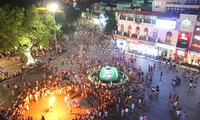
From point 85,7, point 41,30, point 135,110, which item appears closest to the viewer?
point 135,110

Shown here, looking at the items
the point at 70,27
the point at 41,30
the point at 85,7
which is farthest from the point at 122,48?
the point at 85,7

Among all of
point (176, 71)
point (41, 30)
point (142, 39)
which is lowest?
point (176, 71)

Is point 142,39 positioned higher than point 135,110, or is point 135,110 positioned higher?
point 142,39

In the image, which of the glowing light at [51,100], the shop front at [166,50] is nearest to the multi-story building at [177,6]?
the shop front at [166,50]

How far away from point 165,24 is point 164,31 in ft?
5.13

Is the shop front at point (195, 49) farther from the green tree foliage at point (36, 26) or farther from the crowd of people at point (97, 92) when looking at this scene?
the green tree foliage at point (36, 26)

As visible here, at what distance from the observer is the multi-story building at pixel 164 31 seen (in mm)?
38562

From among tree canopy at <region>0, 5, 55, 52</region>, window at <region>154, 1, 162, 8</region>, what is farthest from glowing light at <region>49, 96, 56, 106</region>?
window at <region>154, 1, 162, 8</region>

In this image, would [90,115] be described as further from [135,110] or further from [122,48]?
[122,48]

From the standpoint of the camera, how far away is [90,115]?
21.0m

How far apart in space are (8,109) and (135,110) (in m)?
13.8

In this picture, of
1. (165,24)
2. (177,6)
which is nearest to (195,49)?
(165,24)

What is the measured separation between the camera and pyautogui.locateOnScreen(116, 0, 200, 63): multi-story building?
38.6 meters

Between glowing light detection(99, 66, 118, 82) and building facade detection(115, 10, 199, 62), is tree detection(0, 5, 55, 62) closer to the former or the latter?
glowing light detection(99, 66, 118, 82)
